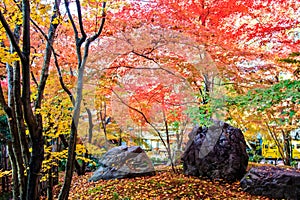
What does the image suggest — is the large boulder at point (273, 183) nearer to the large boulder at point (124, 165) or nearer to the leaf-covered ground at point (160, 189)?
the leaf-covered ground at point (160, 189)

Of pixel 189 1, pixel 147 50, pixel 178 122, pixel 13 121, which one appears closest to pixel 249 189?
pixel 178 122

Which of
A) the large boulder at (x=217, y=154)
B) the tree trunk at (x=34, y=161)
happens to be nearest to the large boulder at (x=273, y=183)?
the large boulder at (x=217, y=154)

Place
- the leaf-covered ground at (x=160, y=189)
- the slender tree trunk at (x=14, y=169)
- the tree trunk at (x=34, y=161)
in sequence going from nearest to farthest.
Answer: the tree trunk at (x=34, y=161) → the slender tree trunk at (x=14, y=169) → the leaf-covered ground at (x=160, y=189)

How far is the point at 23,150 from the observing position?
274 cm

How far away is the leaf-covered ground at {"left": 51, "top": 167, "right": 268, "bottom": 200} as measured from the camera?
4.21 metres

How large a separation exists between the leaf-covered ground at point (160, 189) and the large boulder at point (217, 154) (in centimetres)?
20

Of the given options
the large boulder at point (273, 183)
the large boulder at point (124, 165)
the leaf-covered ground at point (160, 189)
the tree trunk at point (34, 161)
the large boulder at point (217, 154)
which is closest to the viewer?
the tree trunk at point (34, 161)

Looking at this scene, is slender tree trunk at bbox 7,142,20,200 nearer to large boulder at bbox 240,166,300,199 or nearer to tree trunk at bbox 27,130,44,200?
tree trunk at bbox 27,130,44,200

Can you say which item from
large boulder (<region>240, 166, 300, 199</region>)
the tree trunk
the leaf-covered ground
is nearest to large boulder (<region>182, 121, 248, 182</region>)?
the leaf-covered ground

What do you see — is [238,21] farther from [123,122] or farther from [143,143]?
[143,143]

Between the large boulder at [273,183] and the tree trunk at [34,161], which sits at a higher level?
the tree trunk at [34,161]

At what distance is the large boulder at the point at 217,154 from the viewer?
515 cm

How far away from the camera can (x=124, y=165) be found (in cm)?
547

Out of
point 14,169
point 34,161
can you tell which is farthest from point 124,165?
point 34,161
